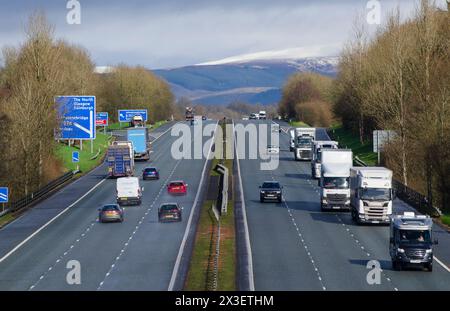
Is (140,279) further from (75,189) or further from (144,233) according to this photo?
(75,189)

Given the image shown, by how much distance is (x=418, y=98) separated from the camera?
91062 mm

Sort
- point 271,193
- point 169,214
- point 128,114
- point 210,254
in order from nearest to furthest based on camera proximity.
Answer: point 210,254 < point 169,214 < point 271,193 < point 128,114

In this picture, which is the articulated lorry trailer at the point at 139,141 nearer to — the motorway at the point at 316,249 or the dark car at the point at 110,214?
the motorway at the point at 316,249

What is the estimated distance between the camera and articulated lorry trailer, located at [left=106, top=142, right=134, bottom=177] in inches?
4016

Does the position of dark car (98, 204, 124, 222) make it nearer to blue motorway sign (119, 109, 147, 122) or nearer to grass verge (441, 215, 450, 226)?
grass verge (441, 215, 450, 226)

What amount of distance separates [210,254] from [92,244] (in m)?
8.58

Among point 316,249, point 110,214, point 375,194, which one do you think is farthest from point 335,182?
point 316,249

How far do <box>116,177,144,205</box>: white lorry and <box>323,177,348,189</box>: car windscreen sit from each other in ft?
51.2

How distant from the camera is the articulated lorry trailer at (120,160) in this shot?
10200cm

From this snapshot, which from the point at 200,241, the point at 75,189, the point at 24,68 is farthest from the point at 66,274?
the point at 24,68

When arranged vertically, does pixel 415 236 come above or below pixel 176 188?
above

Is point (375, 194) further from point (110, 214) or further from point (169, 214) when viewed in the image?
point (110, 214)

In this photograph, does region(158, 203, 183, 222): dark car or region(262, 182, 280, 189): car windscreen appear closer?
region(158, 203, 183, 222): dark car

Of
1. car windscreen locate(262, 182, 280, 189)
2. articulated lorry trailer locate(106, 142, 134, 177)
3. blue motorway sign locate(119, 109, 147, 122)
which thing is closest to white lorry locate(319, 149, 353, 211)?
car windscreen locate(262, 182, 280, 189)
